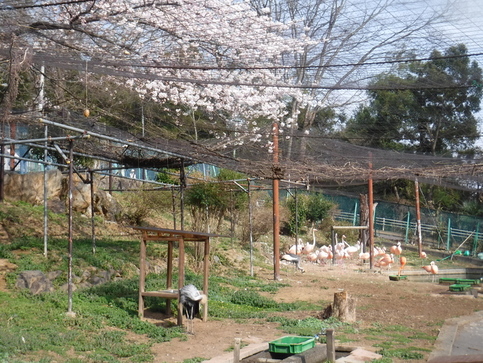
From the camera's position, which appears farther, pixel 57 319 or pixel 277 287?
pixel 277 287

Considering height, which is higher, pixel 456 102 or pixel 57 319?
pixel 456 102

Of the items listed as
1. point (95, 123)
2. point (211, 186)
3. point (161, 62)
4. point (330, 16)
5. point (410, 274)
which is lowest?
point (410, 274)

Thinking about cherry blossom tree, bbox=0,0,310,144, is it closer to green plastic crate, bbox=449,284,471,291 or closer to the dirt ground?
the dirt ground

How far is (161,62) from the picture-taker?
9875 millimetres

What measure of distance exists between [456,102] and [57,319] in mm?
14510

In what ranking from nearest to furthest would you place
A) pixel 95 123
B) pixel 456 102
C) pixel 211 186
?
pixel 95 123, pixel 211 186, pixel 456 102

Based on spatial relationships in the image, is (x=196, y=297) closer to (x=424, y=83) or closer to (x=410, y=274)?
(x=424, y=83)

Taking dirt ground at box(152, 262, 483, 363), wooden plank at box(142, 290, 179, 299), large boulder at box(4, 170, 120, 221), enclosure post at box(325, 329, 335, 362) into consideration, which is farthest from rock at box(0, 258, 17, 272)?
enclosure post at box(325, 329, 335, 362)

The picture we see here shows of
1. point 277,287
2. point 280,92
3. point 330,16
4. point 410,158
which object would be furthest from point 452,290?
point 330,16

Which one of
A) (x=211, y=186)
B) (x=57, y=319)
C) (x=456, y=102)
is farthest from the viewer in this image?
(x=456, y=102)

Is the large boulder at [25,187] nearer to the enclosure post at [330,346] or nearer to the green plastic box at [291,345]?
the green plastic box at [291,345]

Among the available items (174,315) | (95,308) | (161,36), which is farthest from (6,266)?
(161,36)

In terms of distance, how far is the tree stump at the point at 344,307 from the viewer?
1029 cm

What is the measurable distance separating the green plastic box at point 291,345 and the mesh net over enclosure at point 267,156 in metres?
5.04
